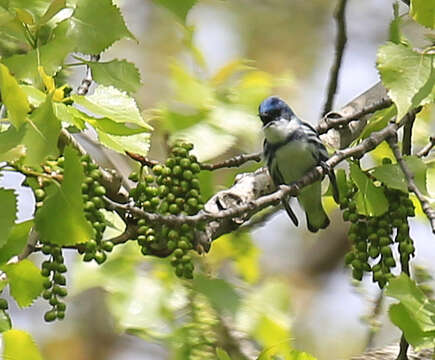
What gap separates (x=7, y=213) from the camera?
2.06m

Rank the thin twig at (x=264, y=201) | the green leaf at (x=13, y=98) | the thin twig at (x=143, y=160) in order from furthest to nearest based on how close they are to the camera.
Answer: the thin twig at (x=143, y=160) → the thin twig at (x=264, y=201) → the green leaf at (x=13, y=98)

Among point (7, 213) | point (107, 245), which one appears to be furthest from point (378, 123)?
point (7, 213)

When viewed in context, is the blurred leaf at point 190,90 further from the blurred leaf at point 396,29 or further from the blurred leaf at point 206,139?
the blurred leaf at point 396,29

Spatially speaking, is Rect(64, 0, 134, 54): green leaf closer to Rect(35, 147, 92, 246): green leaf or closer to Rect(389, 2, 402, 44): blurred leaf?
Rect(35, 147, 92, 246): green leaf

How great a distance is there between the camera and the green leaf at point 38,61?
7.04 ft

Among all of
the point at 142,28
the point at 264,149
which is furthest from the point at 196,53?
the point at 142,28

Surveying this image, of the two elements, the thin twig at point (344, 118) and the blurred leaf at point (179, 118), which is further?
the blurred leaf at point (179, 118)

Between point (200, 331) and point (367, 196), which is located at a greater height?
point (367, 196)

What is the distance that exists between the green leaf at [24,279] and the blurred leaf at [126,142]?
13.1 inches

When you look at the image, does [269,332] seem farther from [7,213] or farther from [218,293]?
[7,213]

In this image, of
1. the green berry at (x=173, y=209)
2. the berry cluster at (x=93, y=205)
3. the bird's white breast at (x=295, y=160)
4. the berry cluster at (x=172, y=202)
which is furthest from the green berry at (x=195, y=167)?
the bird's white breast at (x=295, y=160)

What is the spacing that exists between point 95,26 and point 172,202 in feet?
1.50

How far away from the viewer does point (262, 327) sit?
4.06 metres

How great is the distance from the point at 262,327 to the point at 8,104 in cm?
238
